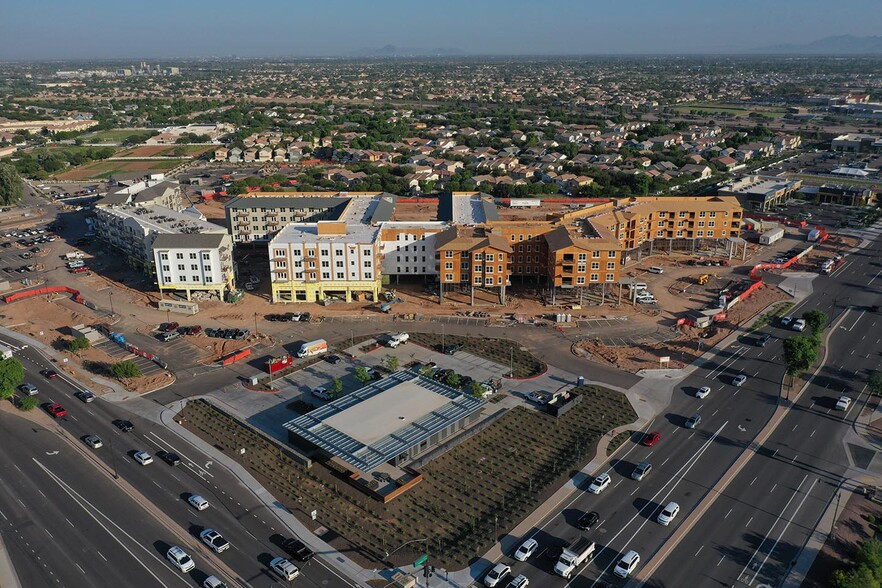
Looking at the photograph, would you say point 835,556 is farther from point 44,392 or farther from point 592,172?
point 592,172

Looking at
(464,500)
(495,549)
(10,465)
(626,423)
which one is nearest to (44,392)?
(10,465)

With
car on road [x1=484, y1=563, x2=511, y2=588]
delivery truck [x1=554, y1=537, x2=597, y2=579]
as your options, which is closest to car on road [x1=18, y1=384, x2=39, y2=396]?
car on road [x1=484, y1=563, x2=511, y2=588]

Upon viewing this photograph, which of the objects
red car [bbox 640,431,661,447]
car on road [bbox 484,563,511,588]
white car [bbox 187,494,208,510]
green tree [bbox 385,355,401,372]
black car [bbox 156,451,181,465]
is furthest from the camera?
green tree [bbox 385,355,401,372]

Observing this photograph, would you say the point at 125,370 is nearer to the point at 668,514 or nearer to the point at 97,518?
the point at 97,518

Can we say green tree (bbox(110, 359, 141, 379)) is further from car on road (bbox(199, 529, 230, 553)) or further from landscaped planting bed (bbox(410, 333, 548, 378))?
landscaped planting bed (bbox(410, 333, 548, 378))

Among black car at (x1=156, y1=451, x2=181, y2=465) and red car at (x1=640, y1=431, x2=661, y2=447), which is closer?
black car at (x1=156, y1=451, x2=181, y2=465)

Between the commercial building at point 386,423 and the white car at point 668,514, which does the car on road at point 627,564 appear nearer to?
the white car at point 668,514
